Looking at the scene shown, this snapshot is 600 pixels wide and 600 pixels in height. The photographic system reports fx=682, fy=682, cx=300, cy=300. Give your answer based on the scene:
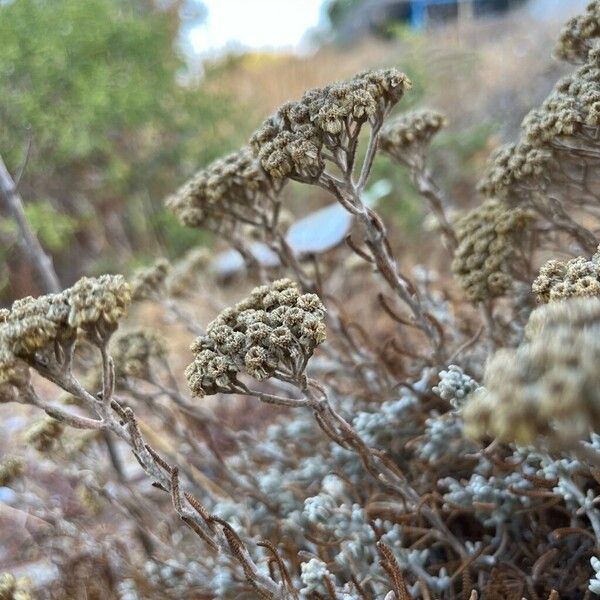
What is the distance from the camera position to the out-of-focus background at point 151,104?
540 cm

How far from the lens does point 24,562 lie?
345 cm

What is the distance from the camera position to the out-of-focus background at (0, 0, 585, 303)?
17.7 feet

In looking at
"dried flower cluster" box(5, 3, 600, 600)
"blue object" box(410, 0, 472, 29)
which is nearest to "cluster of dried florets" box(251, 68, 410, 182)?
"dried flower cluster" box(5, 3, 600, 600)

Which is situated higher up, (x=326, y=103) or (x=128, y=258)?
(x=128, y=258)

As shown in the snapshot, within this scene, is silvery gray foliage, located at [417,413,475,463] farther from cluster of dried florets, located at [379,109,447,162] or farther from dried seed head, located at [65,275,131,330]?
dried seed head, located at [65,275,131,330]

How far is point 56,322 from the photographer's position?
152cm

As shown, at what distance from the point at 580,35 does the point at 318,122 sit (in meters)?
0.92

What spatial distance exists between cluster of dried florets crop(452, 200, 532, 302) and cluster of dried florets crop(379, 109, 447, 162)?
383 mm

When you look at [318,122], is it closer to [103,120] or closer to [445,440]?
[445,440]

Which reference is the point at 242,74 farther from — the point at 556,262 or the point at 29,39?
the point at 556,262

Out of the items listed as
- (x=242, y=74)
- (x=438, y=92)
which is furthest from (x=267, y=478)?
(x=242, y=74)

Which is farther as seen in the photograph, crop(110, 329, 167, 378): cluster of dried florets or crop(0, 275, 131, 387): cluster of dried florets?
crop(110, 329, 167, 378): cluster of dried florets

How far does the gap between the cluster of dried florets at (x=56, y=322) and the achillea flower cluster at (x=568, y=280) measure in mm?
936

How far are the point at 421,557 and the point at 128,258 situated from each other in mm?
6353
